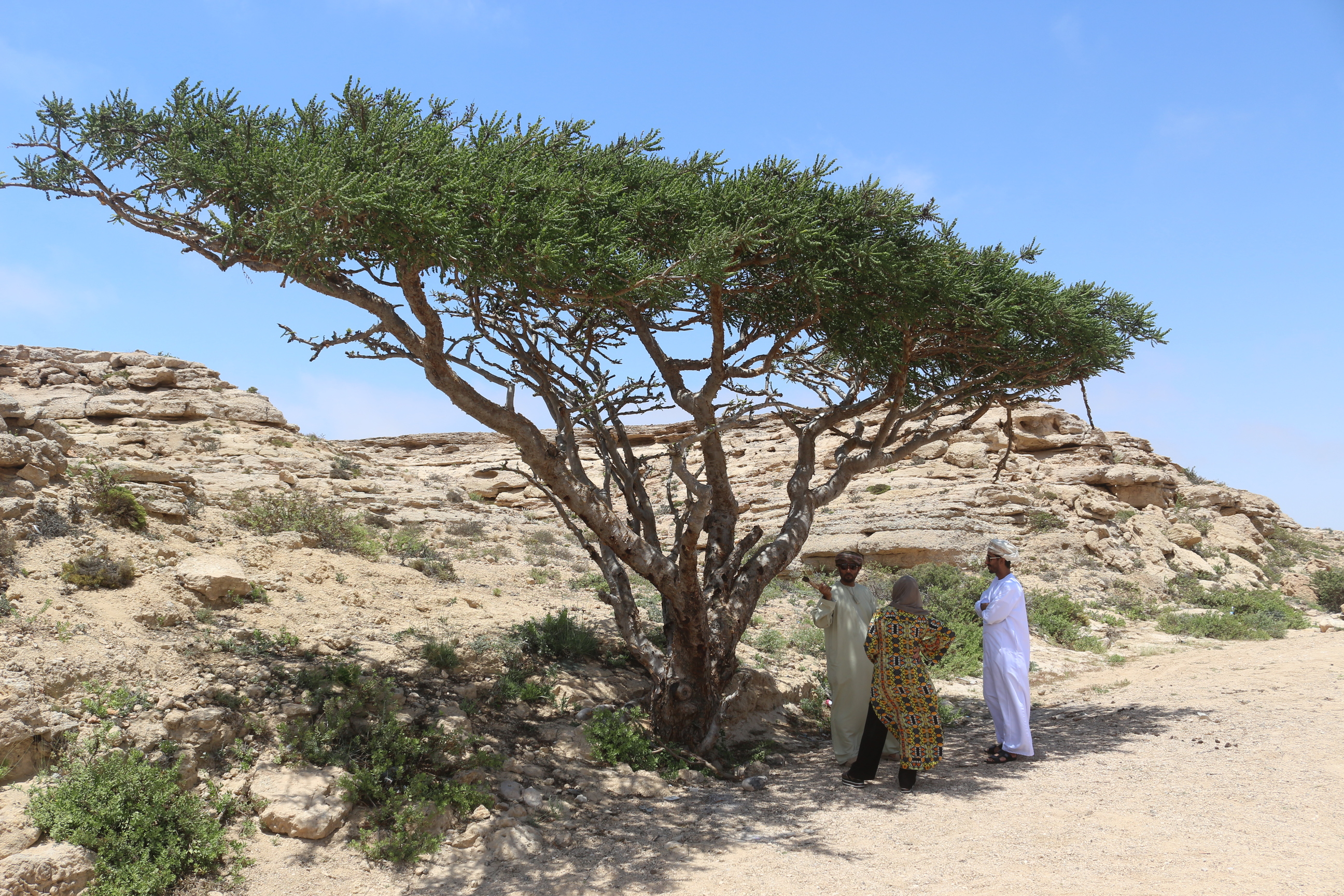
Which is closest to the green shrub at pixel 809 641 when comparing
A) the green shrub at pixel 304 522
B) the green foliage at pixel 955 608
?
the green foliage at pixel 955 608

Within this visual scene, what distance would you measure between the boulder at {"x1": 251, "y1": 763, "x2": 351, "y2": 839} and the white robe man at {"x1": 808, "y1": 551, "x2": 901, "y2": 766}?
351 cm

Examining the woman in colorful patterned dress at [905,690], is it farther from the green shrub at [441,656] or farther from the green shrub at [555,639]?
the green shrub at [441,656]

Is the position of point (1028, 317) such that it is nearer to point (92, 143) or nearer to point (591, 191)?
point (591, 191)

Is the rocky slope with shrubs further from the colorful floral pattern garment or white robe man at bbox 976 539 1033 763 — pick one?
white robe man at bbox 976 539 1033 763

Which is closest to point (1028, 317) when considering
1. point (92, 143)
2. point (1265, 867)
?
point (1265, 867)

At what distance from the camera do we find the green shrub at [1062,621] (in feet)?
39.8

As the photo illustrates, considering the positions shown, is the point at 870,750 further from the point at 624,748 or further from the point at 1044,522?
the point at 1044,522

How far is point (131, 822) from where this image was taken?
13.4 ft

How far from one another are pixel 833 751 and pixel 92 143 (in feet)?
22.5

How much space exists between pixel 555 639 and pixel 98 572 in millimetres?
3733

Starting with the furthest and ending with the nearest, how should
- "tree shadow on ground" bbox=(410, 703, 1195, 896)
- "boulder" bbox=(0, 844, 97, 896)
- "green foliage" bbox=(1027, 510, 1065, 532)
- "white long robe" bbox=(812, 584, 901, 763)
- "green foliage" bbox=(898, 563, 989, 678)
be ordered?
"green foliage" bbox=(1027, 510, 1065, 532) → "green foliage" bbox=(898, 563, 989, 678) → "white long robe" bbox=(812, 584, 901, 763) → "tree shadow on ground" bbox=(410, 703, 1195, 896) → "boulder" bbox=(0, 844, 97, 896)

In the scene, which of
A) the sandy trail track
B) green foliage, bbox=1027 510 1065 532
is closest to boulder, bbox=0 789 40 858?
the sandy trail track

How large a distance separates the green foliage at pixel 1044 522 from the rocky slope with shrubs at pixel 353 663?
1.27m

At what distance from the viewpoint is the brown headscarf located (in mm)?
6012
